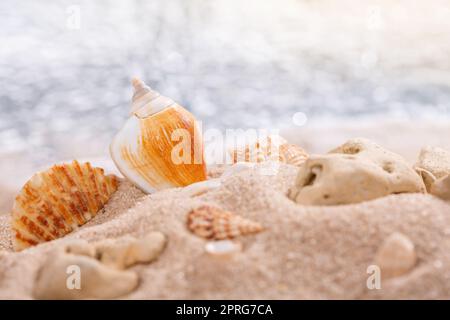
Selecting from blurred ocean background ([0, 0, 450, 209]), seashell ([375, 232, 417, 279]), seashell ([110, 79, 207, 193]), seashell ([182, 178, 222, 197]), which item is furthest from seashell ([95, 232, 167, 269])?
blurred ocean background ([0, 0, 450, 209])

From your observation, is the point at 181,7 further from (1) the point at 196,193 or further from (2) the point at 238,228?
(2) the point at 238,228

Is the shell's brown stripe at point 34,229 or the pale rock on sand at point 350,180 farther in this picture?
the shell's brown stripe at point 34,229

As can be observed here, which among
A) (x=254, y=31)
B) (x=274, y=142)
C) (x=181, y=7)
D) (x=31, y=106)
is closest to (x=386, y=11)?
(x=254, y=31)

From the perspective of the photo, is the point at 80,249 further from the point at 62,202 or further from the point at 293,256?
the point at 62,202

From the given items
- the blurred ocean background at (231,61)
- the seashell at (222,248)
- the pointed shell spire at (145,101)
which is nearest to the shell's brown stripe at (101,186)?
the pointed shell spire at (145,101)

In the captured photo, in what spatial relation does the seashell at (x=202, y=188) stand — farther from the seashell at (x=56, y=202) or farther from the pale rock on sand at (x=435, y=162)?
the pale rock on sand at (x=435, y=162)

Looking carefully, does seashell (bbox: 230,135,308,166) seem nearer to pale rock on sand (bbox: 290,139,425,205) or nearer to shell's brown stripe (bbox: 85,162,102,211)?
shell's brown stripe (bbox: 85,162,102,211)
